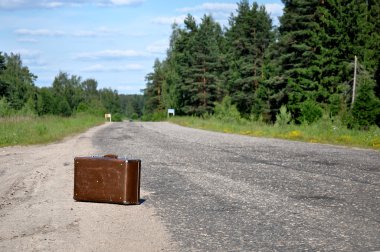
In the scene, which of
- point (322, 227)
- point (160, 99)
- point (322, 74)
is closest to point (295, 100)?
point (322, 74)

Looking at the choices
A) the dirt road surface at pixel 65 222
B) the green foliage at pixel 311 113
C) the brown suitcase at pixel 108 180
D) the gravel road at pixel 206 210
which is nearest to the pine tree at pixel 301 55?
the green foliage at pixel 311 113

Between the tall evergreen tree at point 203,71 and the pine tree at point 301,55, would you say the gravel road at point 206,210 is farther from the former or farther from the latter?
the tall evergreen tree at point 203,71

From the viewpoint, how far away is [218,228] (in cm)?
695

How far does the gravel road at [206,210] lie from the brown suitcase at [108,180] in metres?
0.21

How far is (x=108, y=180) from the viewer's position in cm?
854

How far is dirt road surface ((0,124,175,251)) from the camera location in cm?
599

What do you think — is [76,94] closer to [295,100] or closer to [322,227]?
[295,100]

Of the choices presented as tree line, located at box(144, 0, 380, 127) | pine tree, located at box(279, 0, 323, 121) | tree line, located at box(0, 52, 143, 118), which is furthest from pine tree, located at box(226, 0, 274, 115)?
tree line, located at box(0, 52, 143, 118)

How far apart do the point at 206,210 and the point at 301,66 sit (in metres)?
43.3

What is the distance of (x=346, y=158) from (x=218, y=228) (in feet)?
36.9

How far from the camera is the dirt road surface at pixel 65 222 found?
5.99m

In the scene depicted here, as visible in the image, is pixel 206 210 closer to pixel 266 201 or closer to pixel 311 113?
pixel 266 201

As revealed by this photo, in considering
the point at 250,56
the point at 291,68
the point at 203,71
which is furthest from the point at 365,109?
the point at 203,71

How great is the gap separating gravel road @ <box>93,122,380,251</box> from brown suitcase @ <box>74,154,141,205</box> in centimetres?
57
